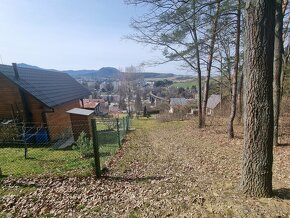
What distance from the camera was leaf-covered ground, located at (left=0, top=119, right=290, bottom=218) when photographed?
3803 mm

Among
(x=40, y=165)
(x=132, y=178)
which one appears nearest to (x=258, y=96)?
(x=132, y=178)

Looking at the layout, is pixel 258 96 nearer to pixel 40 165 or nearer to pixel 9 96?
pixel 40 165

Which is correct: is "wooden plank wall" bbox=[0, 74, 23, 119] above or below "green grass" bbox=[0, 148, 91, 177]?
above

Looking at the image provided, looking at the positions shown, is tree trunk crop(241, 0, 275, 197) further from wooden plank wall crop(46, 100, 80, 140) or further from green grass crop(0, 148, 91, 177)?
wooden plank wall crop(46, 100, 80, 140)

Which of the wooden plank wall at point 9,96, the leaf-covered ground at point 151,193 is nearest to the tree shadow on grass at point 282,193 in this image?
the leaf-covered ground at point 151,193

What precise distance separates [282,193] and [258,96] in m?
2.10

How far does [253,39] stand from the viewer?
143 inches

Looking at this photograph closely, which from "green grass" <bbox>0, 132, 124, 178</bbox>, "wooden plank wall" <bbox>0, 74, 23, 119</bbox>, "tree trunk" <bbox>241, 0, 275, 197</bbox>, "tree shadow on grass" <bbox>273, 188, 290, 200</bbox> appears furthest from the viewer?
"wooden plank wall" <bbox>0, 74, 23, 119</bbox>

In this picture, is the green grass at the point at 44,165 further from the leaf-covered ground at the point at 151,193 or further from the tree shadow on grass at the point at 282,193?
the tree shadow on grass at the point at 282,193

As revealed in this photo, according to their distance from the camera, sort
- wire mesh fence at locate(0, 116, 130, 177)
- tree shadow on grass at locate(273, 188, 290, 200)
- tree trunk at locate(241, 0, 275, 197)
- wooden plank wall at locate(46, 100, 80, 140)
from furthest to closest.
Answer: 1. wooden plank wall at locate(46, 100, 80, 140)
2. wire mesh fence at locate(0, 116, 130, 177)
3. tree shadow on grass at locate(273, 188, 290, 200)
4. tree trunk at locate(241, 0, 275, 197)

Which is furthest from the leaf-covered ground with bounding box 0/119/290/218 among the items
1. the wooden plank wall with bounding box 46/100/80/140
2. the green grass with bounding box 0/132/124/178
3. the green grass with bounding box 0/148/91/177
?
the wooden plank wall with bounding box 46/100/80/140

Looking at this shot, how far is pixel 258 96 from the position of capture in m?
3.72

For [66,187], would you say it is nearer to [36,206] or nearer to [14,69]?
[36,206]

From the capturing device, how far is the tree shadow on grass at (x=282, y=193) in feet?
13.5
